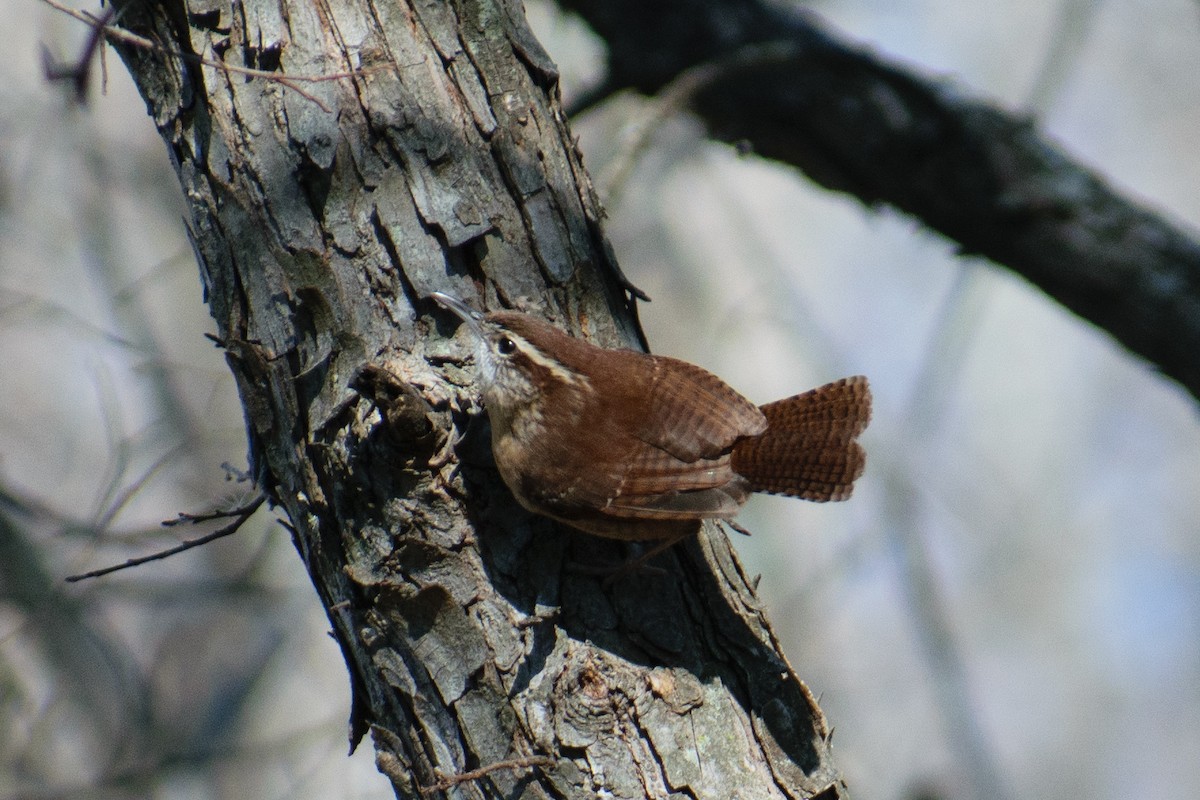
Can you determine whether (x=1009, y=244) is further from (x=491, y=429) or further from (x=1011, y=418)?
(x=1011, y=418)

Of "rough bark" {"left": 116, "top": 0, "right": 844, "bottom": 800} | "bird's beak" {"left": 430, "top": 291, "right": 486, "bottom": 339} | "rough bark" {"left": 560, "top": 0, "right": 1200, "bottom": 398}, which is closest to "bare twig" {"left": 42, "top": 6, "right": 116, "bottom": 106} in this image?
"rough bark" {"left": 116, "top": 0, "right": 844, "bottom": 800}

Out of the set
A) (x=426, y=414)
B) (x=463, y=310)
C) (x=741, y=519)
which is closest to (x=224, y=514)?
(x=426, y=414)

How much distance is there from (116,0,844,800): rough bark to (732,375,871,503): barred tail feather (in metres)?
0.35

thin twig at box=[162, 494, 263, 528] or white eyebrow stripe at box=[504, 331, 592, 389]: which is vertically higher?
white eyebrow stripe at box=[504, 331, 592, 389]

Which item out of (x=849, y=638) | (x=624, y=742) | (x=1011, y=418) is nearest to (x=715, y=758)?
(x=624, y=742)

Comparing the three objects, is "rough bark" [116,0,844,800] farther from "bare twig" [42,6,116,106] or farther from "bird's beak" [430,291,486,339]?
"bare twig" [42,6,116,106]

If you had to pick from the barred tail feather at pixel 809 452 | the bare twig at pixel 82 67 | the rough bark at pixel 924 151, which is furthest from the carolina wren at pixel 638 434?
the rough bark at pixel 924 151

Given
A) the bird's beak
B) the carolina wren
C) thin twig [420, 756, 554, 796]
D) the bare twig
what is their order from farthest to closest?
the carolina wren → the bird's beak → thin twig [420, 756, 554, 796] → the bare twig

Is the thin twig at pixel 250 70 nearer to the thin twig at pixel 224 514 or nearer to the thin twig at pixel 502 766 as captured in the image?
the thin twig at pixel 224 514

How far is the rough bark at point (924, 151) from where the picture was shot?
382 centimetres

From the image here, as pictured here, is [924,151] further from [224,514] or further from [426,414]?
[224,514]

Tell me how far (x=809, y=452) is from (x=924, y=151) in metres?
2.00

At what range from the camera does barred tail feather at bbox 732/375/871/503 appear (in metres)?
2.73

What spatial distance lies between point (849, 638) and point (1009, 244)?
7.65 metres
